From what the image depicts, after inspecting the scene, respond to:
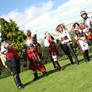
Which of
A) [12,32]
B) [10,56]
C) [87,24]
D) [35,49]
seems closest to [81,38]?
[87,24]

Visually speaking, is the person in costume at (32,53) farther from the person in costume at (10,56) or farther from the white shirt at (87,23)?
the white shirt at (87,23)

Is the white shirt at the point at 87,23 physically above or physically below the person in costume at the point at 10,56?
above

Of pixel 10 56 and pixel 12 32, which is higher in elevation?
pixel 12 32

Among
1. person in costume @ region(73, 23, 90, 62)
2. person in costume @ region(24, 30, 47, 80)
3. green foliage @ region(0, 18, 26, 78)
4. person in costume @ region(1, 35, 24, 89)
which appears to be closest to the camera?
person in costume @ region(1, 35, 24, 89)

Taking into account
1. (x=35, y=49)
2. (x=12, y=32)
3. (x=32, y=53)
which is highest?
(x=12, y=32)

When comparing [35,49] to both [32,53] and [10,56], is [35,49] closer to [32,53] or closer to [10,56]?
[32,53]

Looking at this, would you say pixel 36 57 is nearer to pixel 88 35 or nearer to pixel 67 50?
pixel 67 50

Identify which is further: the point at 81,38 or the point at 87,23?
the point at 81,38

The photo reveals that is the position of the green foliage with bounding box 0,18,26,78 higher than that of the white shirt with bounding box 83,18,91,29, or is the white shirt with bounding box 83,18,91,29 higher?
the green foliage with bounding box 0,18,26,78

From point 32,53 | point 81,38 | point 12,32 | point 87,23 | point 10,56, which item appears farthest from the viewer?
point 12,32

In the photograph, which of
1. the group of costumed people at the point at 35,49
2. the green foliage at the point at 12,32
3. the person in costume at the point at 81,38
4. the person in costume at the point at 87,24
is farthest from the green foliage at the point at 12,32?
the person in costume at the point at 87,24

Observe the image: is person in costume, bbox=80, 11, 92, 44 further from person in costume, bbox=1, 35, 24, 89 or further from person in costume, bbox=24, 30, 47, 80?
person in costume, bbox=1, 35, 24, 89

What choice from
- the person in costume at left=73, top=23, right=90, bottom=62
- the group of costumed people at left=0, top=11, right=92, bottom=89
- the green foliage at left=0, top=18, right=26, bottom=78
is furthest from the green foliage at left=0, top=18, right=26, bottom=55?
the person in costume at left=73, top=23, right=90, bottom=62

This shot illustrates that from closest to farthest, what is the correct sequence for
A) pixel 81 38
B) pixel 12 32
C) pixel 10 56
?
pixel 10 56 → pixel 81 38 → pixel 12 32
